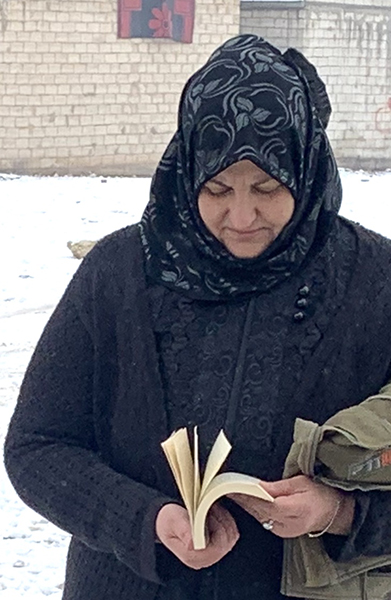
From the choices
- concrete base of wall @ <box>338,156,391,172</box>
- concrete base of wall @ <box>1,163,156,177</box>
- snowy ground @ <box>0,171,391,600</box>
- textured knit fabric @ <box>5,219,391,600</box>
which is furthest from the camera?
concrete base of wall @ <box>338,156,391,172</box>

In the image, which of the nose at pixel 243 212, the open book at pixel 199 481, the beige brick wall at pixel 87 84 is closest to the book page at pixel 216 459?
the open book at pixel 199 481

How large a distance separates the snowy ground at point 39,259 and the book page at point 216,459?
2617 mm

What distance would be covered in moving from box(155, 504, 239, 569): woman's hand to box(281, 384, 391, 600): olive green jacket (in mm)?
114

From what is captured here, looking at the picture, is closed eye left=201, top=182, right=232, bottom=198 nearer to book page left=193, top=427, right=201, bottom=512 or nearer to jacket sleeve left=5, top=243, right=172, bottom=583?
jacket sleeve left=5, top=243, right=172, bottom=583

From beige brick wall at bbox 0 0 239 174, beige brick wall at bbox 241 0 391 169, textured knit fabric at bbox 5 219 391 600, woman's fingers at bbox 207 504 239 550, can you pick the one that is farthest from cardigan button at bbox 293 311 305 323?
beige brick wall at bbox 241 0 391 169

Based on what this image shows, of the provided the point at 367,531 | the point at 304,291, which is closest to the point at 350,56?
the point at 304,291

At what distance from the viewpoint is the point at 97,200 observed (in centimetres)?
1401

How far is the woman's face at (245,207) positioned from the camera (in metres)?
1.79

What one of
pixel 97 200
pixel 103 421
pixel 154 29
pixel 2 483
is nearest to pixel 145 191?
pixel 97 200

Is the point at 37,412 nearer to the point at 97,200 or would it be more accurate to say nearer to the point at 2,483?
the point at 2,483

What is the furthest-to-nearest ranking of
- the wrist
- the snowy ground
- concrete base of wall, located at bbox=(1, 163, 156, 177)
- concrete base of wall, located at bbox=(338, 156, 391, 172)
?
concrete base of wall, located at bbox=(338, 156, 391, 172) → concrete base of wall, located at bbox=(1, 163, 156, 177) → the snowy ground → the wrist

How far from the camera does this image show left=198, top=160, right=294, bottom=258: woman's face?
1786 millimetres

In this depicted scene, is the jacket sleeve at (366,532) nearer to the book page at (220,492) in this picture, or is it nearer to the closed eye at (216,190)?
the book page at (220,492)

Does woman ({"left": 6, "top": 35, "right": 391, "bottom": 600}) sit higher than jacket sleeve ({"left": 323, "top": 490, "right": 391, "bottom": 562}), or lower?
higher
